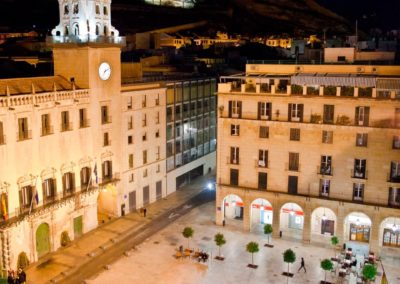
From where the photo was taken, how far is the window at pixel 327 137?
58.1 metres

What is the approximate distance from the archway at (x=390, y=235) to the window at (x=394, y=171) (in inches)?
182

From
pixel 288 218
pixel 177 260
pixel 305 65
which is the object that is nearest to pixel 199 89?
pixel 305 65

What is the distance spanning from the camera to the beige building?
2212 inches

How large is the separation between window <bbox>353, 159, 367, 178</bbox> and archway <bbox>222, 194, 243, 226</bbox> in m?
15.1

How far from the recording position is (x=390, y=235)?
57.8 m

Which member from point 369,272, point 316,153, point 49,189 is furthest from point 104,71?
point 369,272

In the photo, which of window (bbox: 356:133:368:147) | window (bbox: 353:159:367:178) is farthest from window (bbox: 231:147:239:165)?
window (bbox: 356:133:368:147)

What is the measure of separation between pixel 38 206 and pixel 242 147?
81.0ft

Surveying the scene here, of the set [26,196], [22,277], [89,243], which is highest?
[26,196]

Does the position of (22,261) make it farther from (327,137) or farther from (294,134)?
(327,137)

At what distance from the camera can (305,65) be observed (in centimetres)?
6494

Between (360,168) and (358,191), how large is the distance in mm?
2690

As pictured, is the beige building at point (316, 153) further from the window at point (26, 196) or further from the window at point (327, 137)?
the window at point (26, 196)

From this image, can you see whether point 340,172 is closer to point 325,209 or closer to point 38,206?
point 325,209
